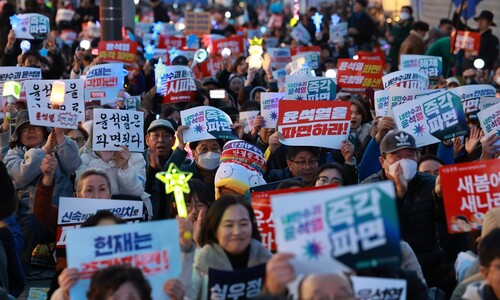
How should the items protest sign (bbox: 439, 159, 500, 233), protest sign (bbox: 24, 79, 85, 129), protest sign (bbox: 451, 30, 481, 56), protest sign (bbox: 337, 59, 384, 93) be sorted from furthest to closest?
1. protest sign (bbox: 451, 30, 481, 56)
2. protest sign (bbox: 337, 59, 384, 93)
3. protest sign (bbox: 24, 79, 85, 129)
4. protest sign (bbox: 439, 159, 500, 233)

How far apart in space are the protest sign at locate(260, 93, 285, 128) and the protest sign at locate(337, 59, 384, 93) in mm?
2637

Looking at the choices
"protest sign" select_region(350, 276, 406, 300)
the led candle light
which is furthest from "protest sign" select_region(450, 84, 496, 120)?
"protest sign" select_region(350, 276, 406, 300)

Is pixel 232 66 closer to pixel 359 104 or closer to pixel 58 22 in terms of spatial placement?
pixel 359 104

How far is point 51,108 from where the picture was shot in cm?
1070

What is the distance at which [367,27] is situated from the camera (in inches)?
1080

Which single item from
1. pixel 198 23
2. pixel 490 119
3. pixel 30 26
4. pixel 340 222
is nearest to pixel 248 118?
pixel 490 119

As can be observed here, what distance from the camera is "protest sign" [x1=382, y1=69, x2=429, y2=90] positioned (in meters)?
13.7

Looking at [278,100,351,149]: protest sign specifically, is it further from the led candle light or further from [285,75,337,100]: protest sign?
[285,75,337,100]: protest sign

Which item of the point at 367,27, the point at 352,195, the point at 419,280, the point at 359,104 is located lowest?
the point at 419,280

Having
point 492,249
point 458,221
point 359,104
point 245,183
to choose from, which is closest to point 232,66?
point 359,104

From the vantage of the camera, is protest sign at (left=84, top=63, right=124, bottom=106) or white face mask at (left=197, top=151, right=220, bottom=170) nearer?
white face mask at (left=197, top=151, right=220, bottom=170)

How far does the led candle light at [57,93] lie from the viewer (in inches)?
424

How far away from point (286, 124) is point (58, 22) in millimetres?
17000

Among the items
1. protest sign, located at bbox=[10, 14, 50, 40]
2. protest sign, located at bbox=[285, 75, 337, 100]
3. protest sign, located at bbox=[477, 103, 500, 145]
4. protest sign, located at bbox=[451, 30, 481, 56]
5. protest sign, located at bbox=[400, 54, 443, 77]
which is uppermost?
protest sign, located at bbox=[10, 14, 50, 40]
